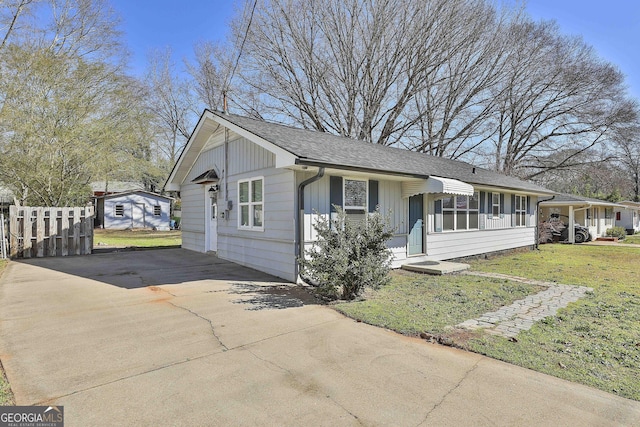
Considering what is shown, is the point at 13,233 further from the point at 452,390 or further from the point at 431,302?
the point at 452,390

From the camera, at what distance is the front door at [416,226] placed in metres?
9.85

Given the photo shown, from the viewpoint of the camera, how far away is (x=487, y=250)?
42.5 ft

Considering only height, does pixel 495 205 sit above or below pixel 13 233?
above

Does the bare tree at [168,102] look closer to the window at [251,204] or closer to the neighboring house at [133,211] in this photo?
the neighboring house at [133,211]

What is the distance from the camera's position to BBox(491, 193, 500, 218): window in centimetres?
1316

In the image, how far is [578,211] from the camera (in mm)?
22359

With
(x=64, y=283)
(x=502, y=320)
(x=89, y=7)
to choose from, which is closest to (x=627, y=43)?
(x=502, y=320)

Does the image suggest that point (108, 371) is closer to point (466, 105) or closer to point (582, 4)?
point (582, 4)

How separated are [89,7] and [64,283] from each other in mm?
15635

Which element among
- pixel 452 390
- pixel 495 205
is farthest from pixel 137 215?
pixel 452 390

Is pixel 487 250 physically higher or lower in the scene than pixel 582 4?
lower

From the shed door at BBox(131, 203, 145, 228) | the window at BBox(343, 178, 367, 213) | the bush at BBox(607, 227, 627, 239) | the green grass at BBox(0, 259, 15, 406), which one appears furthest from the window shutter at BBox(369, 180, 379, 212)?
the shed door at BBox(131, 203, 145, 228)

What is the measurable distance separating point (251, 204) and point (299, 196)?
214 cm

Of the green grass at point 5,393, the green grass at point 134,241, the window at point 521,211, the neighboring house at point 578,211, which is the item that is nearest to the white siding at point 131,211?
the green grass at point 134,241
